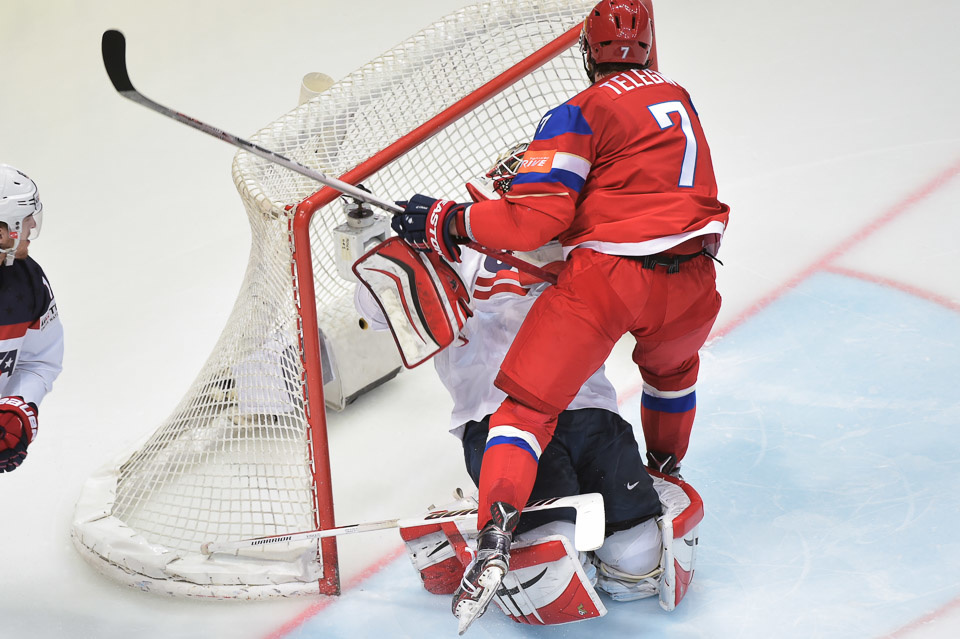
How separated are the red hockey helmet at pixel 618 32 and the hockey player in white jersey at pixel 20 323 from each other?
1.20m

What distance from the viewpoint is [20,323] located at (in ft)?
7.48

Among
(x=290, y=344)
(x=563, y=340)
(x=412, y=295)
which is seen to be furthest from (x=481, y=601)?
(x=290, y=344)

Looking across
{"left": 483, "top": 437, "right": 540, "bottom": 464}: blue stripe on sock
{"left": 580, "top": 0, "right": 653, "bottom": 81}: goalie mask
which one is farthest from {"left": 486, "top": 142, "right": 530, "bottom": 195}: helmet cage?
{"left": 483, "top": 437, "right": 540, "bottom": 464}: blue stripe on sock

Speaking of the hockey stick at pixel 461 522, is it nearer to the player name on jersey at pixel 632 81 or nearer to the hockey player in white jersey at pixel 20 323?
the hockey player in white jersey at pixel 20 323

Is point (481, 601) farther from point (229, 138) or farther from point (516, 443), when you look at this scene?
point (229, 138)

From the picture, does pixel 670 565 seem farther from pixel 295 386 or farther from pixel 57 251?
pixel 57 251

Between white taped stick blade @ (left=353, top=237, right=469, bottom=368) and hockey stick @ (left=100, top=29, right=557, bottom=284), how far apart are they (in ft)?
0.34

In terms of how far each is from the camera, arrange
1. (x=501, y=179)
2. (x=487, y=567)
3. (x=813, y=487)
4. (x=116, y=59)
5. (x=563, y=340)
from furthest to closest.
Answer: (x=813, y=487) → (x=501, y=179) → (x=563, y=340) → (x=487, y=567) → (x=116, y=59)

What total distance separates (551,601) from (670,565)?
27 cm

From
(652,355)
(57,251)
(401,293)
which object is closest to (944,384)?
(652,355)

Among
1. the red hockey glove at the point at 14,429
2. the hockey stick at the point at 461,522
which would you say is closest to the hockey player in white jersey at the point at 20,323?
the red hockey glove at the point at 14,429

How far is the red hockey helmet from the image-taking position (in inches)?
88.0

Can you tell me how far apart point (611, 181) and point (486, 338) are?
20.7 inches

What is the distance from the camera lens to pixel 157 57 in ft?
17.4
